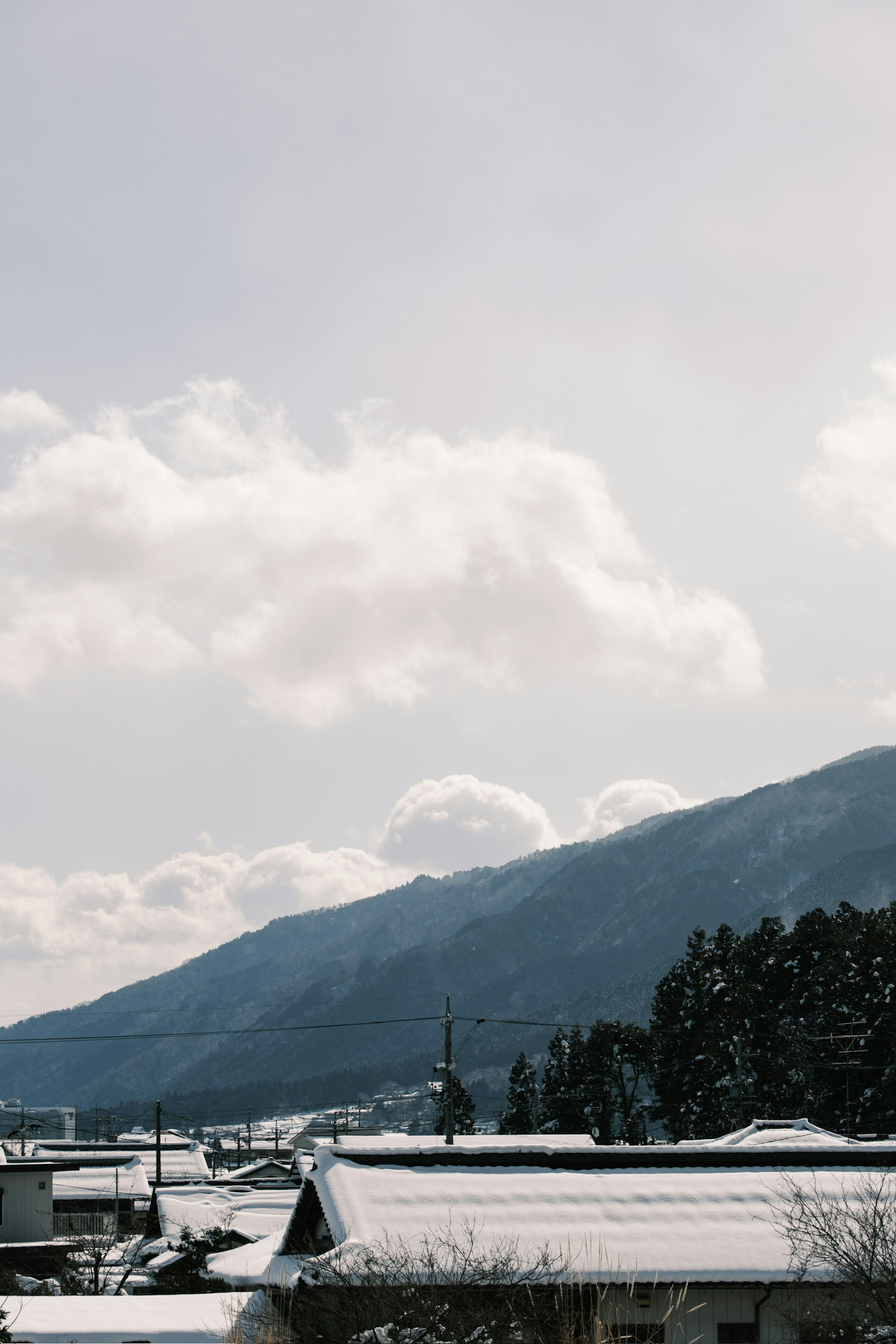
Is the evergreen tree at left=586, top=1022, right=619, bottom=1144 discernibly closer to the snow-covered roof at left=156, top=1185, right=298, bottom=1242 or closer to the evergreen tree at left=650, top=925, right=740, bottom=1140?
the evergreen tree at left=650, top=925, right=740, bottom=1140

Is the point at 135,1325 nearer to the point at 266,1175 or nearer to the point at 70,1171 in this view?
the point at 70,1171

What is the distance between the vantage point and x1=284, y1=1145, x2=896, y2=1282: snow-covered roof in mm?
25203

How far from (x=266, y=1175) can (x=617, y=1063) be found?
29.8 metres

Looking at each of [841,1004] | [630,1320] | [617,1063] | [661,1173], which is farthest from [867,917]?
[630,1320]

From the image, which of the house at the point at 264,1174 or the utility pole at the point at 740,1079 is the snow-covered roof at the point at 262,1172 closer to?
the house at the point at 264,1174

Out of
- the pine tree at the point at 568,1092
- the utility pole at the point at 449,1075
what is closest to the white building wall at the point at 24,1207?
the utility pole at the point at 449,1075

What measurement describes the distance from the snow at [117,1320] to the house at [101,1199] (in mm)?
35847

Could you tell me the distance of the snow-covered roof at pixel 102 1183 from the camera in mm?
77375

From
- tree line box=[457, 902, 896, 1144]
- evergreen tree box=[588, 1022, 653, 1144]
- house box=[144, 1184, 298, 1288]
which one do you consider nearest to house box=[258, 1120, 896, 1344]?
house box=[144, 1184, 298, 1288]

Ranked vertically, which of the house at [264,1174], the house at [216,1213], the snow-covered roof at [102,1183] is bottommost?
the house at [264,1174]

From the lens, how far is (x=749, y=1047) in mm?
76500

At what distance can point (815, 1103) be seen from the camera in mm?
73438

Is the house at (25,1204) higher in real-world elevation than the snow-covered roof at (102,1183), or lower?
higher

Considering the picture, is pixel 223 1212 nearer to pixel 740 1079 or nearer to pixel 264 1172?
pixel 740 1079
